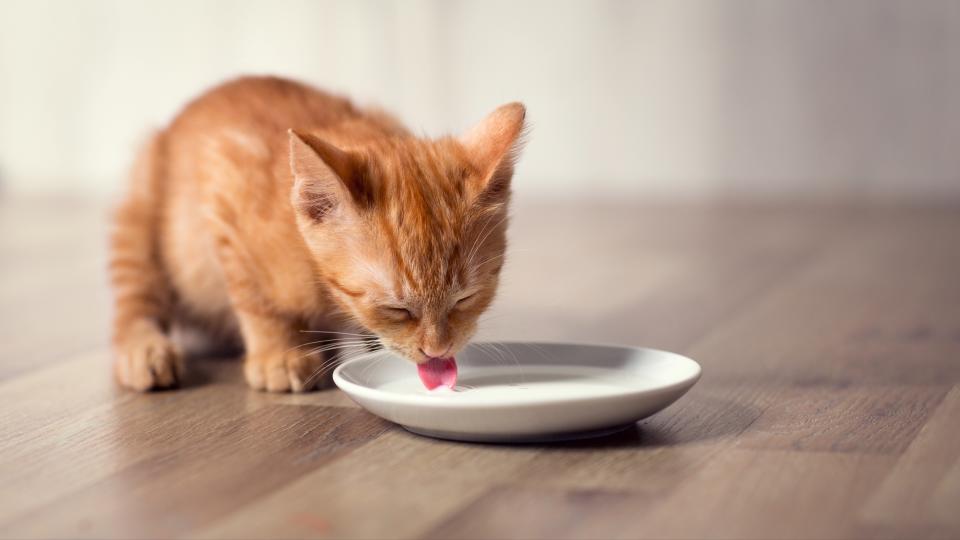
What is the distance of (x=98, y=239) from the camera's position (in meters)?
3.77

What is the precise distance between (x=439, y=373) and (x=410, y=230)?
223mm

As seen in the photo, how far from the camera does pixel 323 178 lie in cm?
163

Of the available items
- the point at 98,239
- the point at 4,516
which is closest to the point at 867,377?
the point at 4,516

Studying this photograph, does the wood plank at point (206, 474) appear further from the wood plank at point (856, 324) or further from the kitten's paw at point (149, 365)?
the wood plank at point (856, 324)

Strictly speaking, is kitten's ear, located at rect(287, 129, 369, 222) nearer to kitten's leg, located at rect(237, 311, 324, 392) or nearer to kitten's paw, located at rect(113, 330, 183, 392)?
kitten's leg, located at rect(237, 311, 324, 392)

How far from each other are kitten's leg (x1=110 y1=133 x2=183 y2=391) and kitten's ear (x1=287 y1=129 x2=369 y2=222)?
53 centimetres

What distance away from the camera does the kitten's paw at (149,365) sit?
77.4 inches

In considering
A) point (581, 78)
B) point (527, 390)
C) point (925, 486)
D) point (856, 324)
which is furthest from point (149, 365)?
point (581, 78)

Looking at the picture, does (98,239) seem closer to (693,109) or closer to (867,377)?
(693,109)

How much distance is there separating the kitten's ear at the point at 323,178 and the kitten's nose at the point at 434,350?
0.21m

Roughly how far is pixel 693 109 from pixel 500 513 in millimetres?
3395

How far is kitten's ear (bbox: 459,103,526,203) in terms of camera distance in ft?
5.59

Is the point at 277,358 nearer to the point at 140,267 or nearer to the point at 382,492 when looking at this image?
the point at 140,267

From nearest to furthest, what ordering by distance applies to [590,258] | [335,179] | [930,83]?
[335,179] < [590,258] < [930,83]
